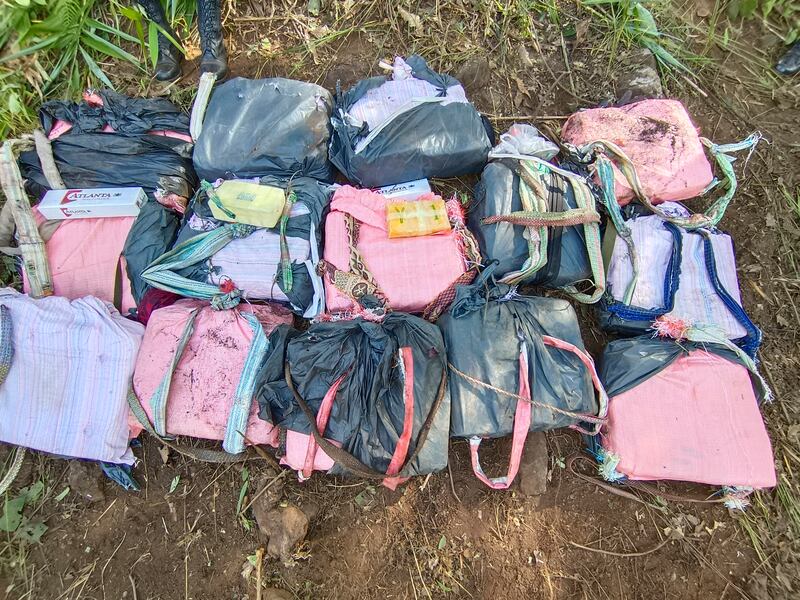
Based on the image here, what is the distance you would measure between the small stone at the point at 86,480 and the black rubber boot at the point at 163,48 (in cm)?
216

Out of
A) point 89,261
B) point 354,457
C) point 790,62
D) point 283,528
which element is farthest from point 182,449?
point 790,62

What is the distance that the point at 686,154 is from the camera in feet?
7.66

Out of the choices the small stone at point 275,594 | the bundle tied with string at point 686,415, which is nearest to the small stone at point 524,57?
the bundle tied with string at point 686,415

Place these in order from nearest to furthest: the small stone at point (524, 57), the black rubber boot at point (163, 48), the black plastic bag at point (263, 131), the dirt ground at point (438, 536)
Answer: the dirt ground at point (438, 536), the black plastic bag at point (263, 131), the black rubber boot at point (163, 48), the small stone at point (524, 57)

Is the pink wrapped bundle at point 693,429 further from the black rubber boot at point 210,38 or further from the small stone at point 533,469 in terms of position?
the black rubber boot at point 210,38

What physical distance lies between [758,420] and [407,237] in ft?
6.01

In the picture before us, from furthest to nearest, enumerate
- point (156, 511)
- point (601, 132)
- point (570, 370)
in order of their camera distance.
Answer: point (601, 132), point (156, 511), point (570, 370)

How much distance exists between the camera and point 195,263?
2174mm

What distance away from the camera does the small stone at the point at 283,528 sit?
6.86 ft

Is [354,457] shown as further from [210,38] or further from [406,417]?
[210,38]

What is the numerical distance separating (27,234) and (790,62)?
434 cm

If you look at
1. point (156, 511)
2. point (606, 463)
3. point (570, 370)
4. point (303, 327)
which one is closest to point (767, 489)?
point (606, 463)

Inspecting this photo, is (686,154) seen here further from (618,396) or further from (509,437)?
(509,437)

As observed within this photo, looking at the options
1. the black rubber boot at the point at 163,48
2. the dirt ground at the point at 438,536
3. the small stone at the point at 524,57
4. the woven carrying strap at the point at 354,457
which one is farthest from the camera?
the small stone at the point at 524,57
